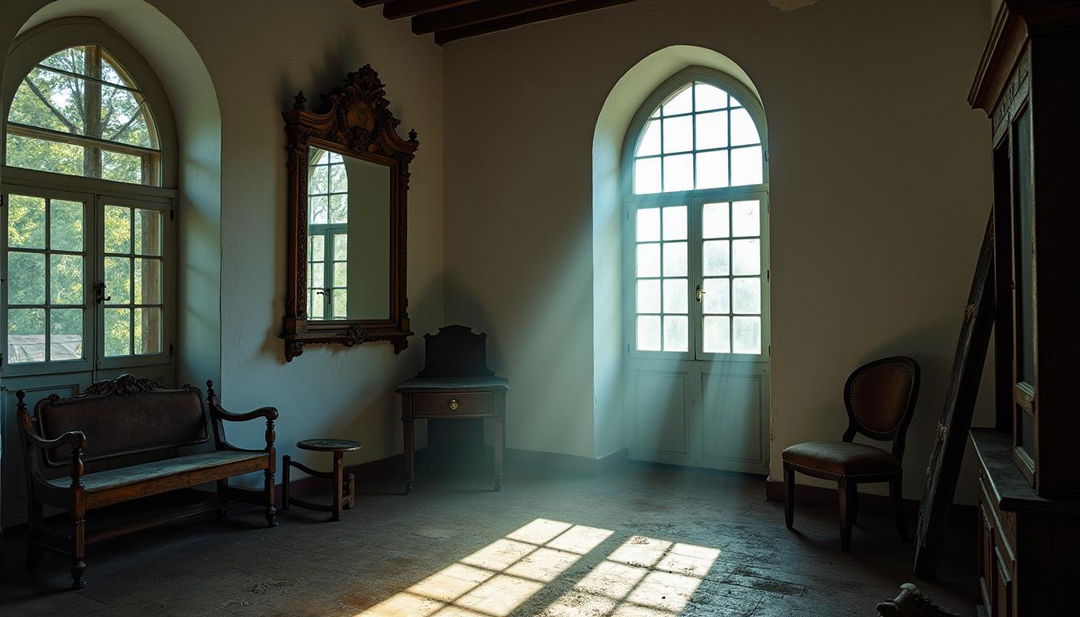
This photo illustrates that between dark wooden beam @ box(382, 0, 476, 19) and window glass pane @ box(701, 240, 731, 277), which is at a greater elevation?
dark wooden beam @ box(382, 0, 476, 19)

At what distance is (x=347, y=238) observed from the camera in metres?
5.57

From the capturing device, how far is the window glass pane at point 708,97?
5914mm

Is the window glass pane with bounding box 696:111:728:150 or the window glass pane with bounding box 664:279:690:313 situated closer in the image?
the window glass pane with bounding box 696:111:728:150

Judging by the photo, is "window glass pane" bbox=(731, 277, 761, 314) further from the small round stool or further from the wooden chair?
the small round stool

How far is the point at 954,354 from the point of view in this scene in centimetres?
461

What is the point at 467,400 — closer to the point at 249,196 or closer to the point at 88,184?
the point at 249,196

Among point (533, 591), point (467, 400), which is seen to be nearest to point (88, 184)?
point (467, 400)

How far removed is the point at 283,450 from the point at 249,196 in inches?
66.8

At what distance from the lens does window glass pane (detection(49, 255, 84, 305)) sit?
14.0 ft

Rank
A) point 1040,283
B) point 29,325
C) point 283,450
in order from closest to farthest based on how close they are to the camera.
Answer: point 1040,283
point 29,325
point 283,450

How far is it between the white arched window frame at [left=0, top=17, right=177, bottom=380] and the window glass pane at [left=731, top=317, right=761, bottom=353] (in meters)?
3.97

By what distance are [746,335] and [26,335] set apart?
4.69 meters

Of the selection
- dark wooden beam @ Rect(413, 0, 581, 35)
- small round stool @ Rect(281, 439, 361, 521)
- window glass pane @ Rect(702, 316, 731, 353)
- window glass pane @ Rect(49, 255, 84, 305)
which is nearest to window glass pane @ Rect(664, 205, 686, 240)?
window glass pane @ Rect(702, 316, 731, 353)

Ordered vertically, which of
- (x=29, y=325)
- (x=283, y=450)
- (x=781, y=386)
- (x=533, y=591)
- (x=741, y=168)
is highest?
(x=741, y=168)
